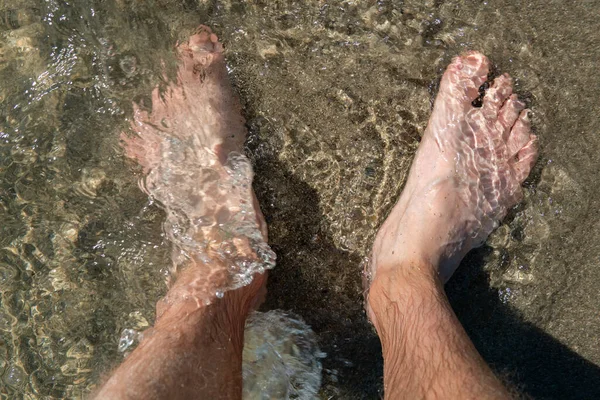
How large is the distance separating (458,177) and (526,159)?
257 mm

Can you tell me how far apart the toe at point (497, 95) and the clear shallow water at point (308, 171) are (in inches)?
2.0

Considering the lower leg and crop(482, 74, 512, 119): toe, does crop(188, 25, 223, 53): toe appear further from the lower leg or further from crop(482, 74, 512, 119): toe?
crop(482, 74, 512, 119): toe

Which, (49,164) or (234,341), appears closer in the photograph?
(234,341)

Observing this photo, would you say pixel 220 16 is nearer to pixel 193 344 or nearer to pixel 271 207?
pixel 271 207

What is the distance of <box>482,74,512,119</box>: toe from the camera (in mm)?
2314

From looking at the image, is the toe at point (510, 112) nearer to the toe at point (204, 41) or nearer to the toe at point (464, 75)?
the toe at point (464, 75)

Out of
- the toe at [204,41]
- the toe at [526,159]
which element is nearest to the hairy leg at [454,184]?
the toe at [526,159]

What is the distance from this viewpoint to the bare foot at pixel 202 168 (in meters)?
2.27

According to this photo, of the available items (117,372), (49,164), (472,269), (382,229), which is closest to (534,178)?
(472,269)

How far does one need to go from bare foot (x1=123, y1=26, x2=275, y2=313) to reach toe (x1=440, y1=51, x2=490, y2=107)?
0.79m

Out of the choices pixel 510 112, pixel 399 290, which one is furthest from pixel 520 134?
pixel 399 290

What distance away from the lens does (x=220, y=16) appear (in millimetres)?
2438

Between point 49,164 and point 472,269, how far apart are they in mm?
1638

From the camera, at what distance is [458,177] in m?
2.31
